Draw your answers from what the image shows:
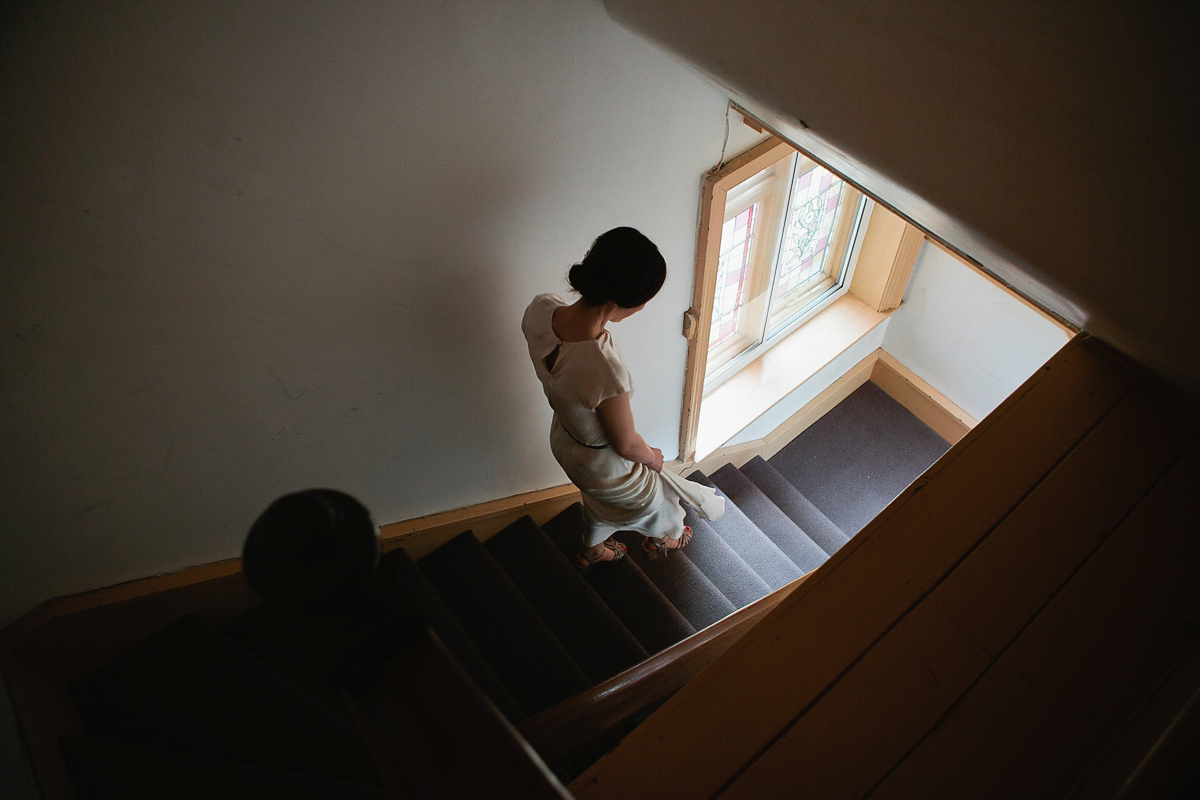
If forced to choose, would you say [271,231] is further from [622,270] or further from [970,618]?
[970,618]

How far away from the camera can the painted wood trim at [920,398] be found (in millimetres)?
4707

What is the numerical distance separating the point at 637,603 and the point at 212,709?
5.29 feet

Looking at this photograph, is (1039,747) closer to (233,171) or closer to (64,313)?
(233,171)

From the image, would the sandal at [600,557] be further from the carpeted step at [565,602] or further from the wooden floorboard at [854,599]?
the wooden floorboard at [854,599]

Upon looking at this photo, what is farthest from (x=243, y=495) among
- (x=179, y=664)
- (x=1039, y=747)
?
(x=1039, y=747)

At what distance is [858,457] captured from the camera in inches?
188

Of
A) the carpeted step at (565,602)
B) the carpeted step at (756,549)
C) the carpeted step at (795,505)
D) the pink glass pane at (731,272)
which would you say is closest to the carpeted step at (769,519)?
the carpeted step at (795,505)

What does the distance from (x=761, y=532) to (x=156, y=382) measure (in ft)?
10.3

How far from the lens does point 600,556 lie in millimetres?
2867

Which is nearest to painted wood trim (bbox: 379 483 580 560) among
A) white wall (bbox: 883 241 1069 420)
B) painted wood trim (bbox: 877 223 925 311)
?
painted wood trim (bbox: 877 223 925 311)

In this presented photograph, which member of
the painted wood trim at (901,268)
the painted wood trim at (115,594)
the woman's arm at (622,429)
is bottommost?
the woman's arm at (622,429)

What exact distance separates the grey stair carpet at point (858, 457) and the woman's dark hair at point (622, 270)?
10.9ft

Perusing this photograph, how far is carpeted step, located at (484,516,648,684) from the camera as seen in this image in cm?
248

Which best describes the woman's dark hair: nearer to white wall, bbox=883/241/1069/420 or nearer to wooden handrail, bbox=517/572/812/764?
wooden handrail, bbox=517/572/812/764
